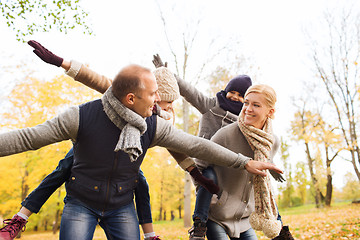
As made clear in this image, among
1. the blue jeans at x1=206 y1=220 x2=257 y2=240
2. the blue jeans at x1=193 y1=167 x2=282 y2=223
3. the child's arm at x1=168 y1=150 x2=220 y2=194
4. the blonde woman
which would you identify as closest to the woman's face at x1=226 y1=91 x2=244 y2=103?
the blonde woman

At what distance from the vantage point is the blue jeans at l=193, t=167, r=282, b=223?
2703 millimetres

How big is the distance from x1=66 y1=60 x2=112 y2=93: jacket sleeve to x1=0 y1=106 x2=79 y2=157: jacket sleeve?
1.66 feet

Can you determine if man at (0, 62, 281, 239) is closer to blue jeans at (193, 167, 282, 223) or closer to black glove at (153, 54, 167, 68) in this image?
blue jeans at (193, 167, 282, 223)

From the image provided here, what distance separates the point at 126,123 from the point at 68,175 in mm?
945

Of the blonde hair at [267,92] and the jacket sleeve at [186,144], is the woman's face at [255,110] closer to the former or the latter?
the blonde hair at [267,92]

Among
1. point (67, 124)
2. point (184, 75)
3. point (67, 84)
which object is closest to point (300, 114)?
point (184, 75)

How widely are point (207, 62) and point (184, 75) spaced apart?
1.52 meters

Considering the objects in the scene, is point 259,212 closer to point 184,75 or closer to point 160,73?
point 160,73

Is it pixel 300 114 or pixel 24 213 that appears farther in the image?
pixel 300 114

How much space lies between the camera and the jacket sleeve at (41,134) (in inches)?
70.1

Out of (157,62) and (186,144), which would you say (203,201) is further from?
(157,62)

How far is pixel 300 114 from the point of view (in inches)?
944

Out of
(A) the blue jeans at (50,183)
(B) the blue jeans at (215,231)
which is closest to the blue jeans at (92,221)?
(A) the blue jeans at (50,183)

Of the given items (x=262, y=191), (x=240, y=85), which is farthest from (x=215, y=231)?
(x=240, y=85)
